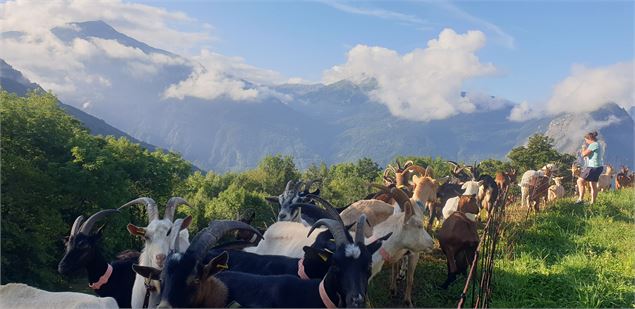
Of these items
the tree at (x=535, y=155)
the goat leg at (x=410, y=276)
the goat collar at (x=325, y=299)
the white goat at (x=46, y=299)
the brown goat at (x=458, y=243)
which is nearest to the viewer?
the white goat at (x=46, y=299)

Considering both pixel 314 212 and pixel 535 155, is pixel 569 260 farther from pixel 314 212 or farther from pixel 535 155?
pixel 535 155

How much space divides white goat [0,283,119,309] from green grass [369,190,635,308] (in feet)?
18.1

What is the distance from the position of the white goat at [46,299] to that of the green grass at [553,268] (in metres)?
5.51

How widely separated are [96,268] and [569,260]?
31.6ft

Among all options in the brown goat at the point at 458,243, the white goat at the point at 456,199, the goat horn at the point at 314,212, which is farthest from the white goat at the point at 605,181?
the goat horn at the point at 314,212

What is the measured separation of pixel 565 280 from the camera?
30.6 feet

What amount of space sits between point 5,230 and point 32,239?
80 cm

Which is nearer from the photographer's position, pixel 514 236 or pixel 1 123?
pixel 514 236

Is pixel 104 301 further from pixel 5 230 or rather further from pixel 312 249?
pixel 5 230

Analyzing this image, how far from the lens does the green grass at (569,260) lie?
878 centimetres

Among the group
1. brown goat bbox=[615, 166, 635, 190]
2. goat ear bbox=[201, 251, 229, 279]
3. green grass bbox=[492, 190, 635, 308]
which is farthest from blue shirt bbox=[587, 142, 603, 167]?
brown goat bbox=[615, 166, 635, 190]

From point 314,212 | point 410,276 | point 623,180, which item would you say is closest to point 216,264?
point 314,212

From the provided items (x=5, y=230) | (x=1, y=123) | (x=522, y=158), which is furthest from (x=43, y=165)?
(x=522, y=158)

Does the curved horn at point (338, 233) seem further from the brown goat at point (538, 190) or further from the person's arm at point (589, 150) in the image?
the person's arm at point (589, 150)
